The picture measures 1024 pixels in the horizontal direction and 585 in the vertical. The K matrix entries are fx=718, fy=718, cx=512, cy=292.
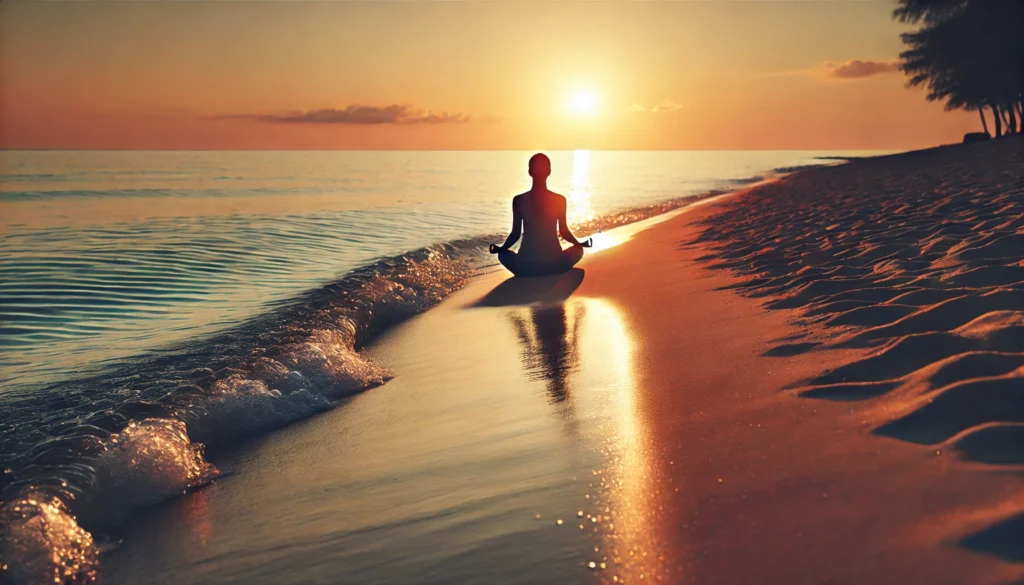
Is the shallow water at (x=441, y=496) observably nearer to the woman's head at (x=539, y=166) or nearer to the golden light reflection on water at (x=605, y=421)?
the golden light reflection on water at (x=605, y=421)

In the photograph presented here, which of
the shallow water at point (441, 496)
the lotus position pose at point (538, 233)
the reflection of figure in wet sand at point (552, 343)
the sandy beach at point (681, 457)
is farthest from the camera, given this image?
the lotus position pose at point (538, 233)

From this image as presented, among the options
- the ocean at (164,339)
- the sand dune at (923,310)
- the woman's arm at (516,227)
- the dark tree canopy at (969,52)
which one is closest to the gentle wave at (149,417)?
the ocean at (164,339)

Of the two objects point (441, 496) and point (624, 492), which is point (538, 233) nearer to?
point (441, 496)

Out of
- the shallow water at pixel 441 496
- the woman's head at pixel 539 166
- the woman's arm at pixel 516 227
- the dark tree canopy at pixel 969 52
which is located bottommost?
the shallow water at pixel 441 496

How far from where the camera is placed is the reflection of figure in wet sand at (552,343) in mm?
5092

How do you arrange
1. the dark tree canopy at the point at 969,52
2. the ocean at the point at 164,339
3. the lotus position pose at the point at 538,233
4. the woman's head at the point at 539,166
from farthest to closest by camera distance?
the dark tree canopy at the point at 969,52
the lotus position pose at the point at 538,233
the woman's head at the point at 539,166
the ocean at the point at 164,339

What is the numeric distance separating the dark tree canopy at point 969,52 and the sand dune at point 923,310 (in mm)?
27925

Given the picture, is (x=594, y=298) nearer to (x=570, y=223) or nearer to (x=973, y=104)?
(x=570, y=223)

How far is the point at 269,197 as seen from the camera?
3288 cm

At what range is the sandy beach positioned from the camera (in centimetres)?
247

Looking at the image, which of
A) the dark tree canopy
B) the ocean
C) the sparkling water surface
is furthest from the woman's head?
the dark tree canopy

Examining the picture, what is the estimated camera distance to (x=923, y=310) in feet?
14.7

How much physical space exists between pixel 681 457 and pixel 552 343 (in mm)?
2956

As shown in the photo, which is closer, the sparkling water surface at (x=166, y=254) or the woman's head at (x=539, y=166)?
the sparkling water surface at (x=166, y=254)
